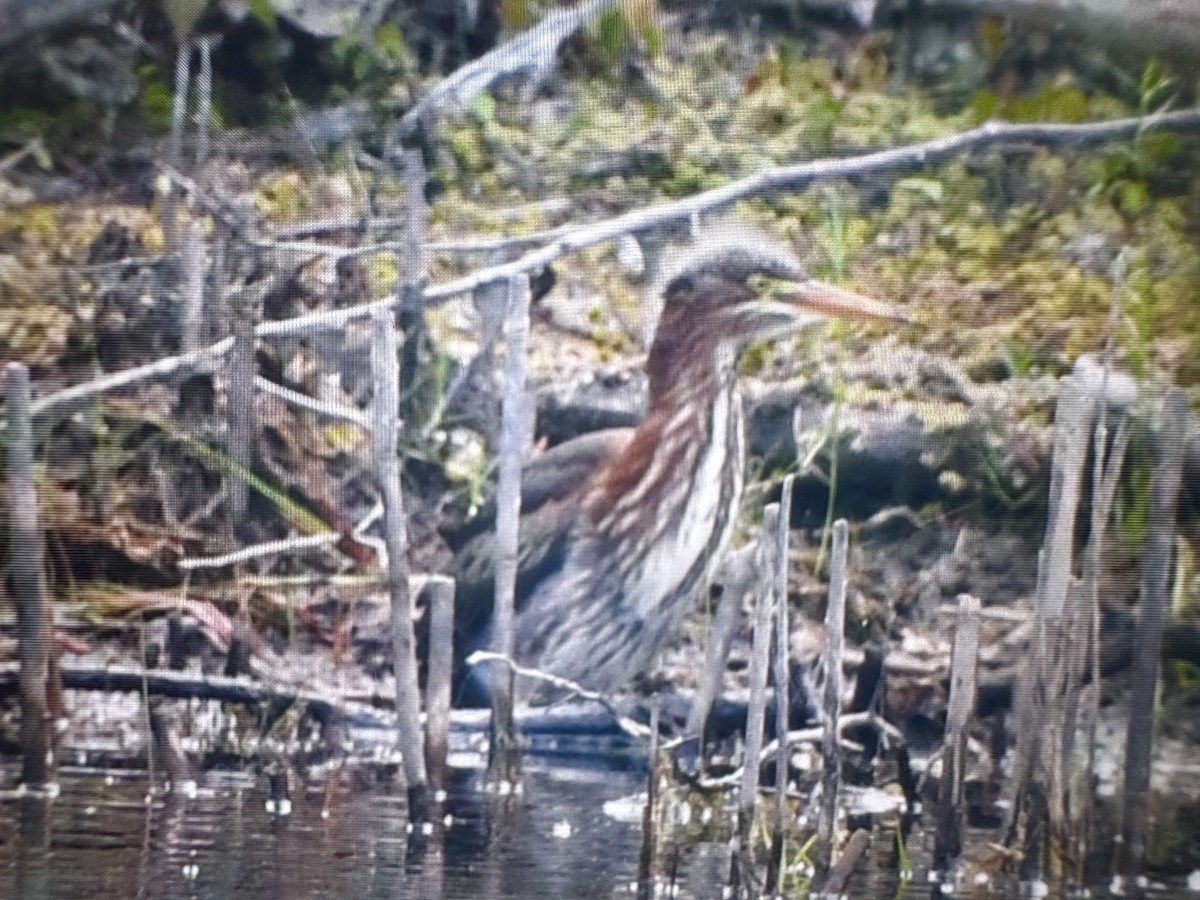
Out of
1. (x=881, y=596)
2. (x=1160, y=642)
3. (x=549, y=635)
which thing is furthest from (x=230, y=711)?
(x=1160, y=642)

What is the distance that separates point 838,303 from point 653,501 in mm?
257

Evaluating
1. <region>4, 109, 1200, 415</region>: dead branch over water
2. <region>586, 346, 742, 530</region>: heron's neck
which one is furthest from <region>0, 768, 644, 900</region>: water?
<region>4, 109, 1200, 415</region>: dead branch over water

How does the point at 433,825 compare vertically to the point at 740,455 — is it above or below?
below

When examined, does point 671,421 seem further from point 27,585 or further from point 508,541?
point 27,585

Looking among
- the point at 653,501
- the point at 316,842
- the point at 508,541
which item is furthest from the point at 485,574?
the point at 316,842

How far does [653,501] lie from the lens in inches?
53.2

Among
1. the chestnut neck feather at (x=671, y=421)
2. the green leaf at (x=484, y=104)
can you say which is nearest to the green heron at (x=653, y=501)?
the chestnut neck feather at (x=671, y=421)

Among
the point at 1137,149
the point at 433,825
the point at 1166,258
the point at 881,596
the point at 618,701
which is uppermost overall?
the point at 1137,149

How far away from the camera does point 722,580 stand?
4.36ft

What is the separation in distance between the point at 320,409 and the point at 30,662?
0.37 meters

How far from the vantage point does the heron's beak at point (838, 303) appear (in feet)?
4.39

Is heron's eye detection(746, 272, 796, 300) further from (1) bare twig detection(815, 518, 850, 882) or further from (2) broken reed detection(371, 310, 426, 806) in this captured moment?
(2) broken reed detection(371, 310, 426, 806)

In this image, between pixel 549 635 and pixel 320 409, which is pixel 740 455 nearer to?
pixel 549 635

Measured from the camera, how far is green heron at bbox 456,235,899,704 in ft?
4.38
